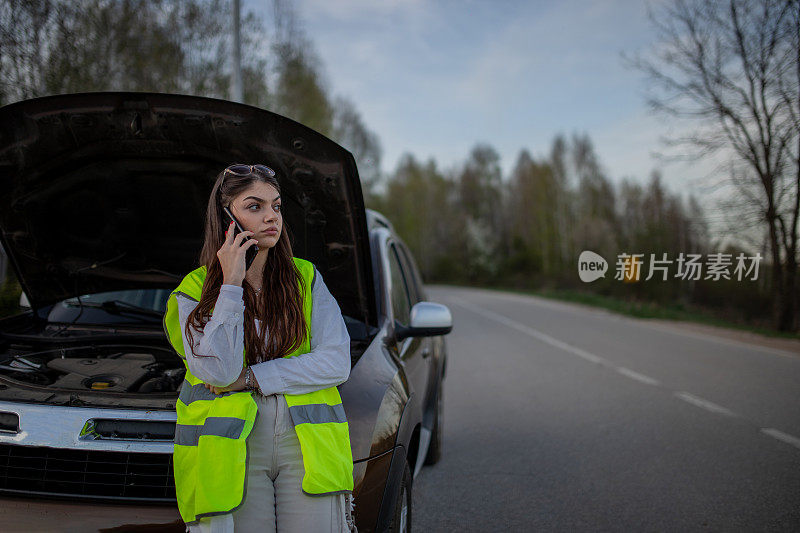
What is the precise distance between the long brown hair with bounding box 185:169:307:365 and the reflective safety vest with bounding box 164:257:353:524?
2.0 inches

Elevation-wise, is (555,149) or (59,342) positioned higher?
(555,149)

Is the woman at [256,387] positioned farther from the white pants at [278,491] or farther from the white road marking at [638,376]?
the white road marking at [638,376]

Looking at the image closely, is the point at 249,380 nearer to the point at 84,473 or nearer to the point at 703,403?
the point at 84,473

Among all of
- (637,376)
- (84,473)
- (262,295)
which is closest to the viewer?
(262,295)

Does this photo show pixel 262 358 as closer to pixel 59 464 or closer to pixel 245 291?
pixel 245 291

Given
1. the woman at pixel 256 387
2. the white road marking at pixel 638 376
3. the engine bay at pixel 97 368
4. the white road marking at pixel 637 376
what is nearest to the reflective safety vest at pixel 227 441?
the woman at pixel 256 387

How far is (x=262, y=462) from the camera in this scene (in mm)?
1645

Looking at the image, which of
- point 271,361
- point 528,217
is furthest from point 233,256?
point 528,217

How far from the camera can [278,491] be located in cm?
167

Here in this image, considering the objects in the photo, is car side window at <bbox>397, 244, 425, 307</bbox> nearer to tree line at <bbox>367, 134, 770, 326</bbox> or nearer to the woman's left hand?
the woman's left hand

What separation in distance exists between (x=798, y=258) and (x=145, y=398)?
6930mm

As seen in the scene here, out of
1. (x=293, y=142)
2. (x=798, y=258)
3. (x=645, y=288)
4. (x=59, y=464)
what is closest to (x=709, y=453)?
(x=798, y=258)

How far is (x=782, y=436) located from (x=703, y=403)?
1.34m

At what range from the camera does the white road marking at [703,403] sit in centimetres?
576
